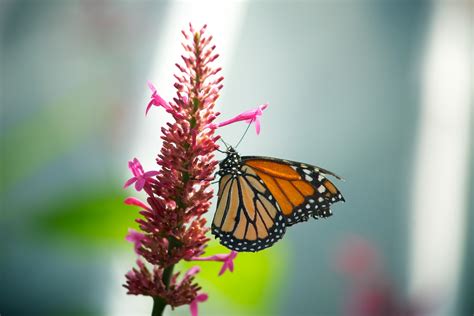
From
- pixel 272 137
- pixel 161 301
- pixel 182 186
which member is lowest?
pixel 161 301

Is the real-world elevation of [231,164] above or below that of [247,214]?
above

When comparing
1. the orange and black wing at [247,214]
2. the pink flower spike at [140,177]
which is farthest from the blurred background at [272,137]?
the pink flower spike at [140,177]

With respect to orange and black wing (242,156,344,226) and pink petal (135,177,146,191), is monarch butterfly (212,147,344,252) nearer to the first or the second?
orange and black wing (242,156,344,226)

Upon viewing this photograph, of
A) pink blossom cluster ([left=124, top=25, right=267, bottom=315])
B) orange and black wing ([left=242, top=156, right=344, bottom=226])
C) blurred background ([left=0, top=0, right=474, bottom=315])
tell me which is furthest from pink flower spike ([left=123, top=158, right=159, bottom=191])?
blurred background ([left=0, top=0, right=474, bottom=315])
